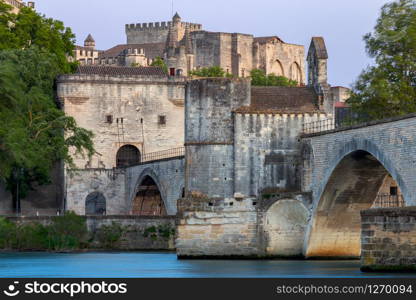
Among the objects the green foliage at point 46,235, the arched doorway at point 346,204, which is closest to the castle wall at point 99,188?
the green foliage at point 46,235

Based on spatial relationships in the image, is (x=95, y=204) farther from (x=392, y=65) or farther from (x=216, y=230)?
(x=216, y=230)

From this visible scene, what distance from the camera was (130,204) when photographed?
82438mm

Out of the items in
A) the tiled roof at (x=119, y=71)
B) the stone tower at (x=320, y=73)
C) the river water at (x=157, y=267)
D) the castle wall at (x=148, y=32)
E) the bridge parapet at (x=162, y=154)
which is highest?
the castle wall at (x=148, y=32)

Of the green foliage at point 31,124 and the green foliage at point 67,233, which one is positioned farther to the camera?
the green foliage at point 67,233

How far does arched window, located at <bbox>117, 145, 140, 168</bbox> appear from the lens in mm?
86750

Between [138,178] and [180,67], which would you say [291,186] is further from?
[180,67]

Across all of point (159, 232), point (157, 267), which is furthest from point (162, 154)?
point (157, 267)

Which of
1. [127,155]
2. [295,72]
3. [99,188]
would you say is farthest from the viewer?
[295,72]

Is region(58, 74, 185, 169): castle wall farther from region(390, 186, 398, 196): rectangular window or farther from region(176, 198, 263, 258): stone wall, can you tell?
region(176, 198, 263, 258): stone wall

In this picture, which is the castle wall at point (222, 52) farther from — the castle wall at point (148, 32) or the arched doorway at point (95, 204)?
the arched doorway at point (95, 204)

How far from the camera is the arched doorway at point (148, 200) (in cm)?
7956

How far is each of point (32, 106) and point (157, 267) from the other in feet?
75.9

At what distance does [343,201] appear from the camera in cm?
5594

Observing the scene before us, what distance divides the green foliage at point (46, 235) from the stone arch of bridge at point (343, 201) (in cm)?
1432
